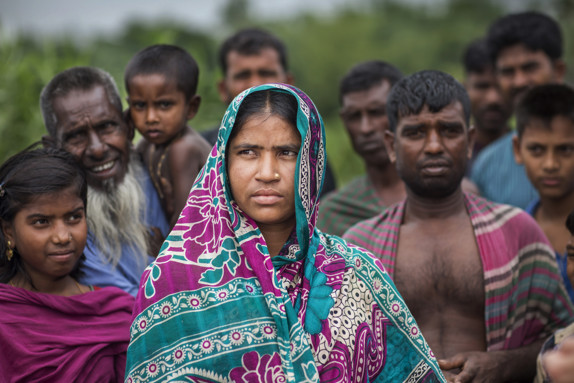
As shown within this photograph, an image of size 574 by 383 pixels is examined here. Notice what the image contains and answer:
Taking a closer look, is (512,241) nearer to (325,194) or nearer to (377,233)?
(377,233)

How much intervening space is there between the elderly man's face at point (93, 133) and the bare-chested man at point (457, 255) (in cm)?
148

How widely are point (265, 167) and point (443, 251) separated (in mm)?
1511

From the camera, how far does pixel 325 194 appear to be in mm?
5988

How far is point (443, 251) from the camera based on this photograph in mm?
4211

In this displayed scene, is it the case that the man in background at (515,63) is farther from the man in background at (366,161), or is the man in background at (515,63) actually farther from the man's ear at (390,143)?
the man's ear at (390,143)

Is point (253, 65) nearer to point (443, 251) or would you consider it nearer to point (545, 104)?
point (545, 104)

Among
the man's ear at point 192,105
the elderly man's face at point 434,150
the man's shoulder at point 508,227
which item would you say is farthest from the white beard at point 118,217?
the man's shoulder at point 508,227

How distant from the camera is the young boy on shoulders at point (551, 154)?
187 inches

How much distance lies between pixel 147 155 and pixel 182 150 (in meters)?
0.32

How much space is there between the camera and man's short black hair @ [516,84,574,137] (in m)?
4.86

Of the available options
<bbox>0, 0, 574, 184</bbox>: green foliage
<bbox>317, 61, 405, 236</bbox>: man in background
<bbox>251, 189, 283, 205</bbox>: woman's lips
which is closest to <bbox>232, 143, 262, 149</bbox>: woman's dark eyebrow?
<bbox>251, 189, 283, 205</bbox>: woman's lips

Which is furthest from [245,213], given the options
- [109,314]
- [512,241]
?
[512,241]

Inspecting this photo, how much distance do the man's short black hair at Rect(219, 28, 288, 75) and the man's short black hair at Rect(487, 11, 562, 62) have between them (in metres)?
1.83

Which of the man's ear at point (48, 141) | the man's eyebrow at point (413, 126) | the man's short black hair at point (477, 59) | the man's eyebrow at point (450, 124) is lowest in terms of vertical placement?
the man's eyebrow at point (450, 124)
